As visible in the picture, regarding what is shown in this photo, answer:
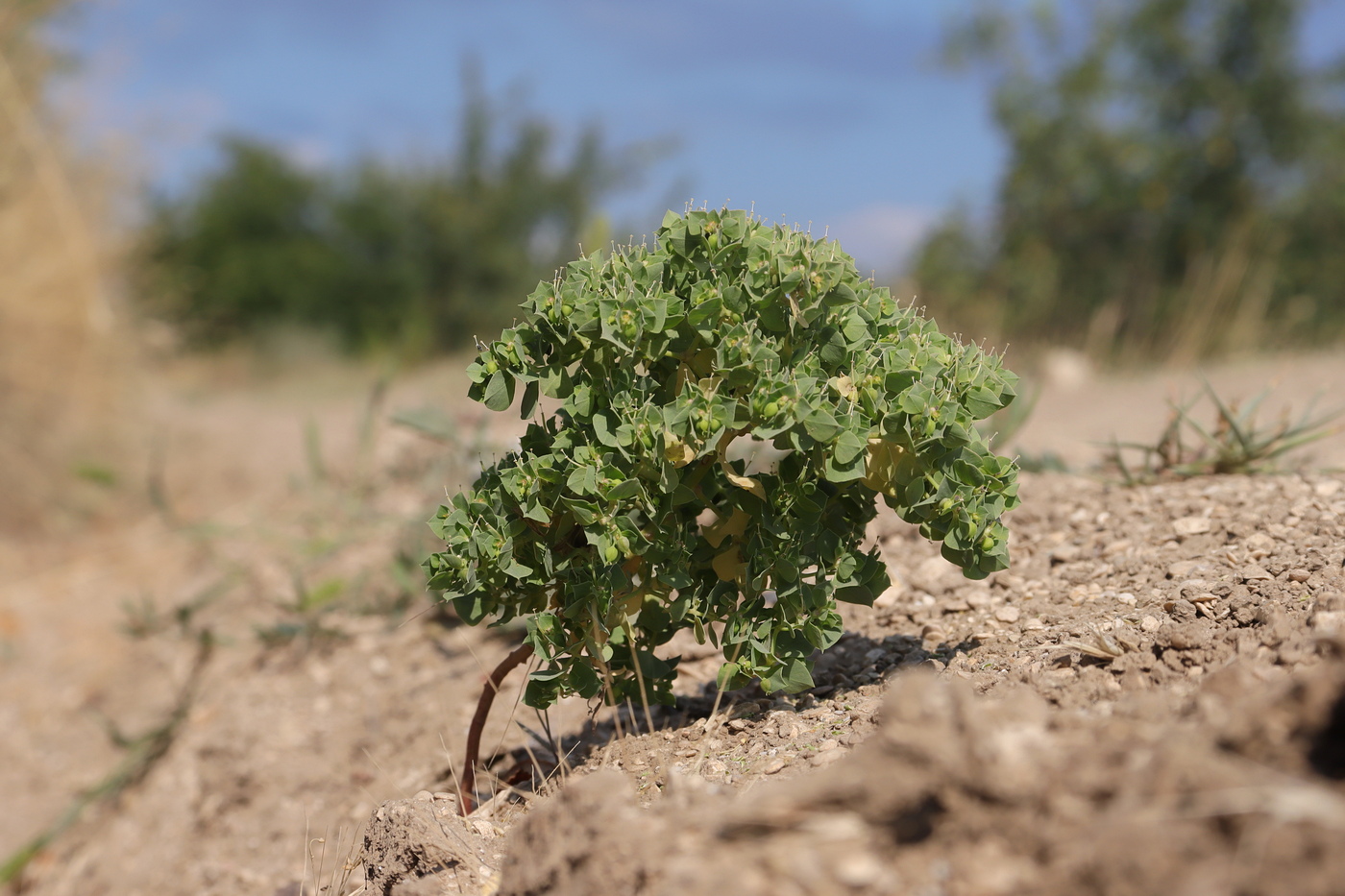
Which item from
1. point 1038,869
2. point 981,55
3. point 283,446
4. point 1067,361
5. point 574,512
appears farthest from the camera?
point 981,55

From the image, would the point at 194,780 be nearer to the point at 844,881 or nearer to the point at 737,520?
the point at 737,520

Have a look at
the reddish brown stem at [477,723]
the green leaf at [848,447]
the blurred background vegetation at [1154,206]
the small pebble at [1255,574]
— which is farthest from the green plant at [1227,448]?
the blurred background vegetation at [1154,206]

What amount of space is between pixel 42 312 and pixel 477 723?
718 centimetres

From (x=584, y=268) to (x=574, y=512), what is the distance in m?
0.47

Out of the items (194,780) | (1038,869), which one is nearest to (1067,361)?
(194,780)

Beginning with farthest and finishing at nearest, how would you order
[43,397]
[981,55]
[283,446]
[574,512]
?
[981,55], [283,446], [43,397], [574,512]

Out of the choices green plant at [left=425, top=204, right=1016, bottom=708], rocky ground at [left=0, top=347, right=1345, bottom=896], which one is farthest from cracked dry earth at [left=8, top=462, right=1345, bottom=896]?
green plant at [left=425, top=204, right=1016, bottom=708]

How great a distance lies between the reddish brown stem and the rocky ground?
0.05 m

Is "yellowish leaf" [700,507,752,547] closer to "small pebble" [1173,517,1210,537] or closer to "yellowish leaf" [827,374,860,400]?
"yellowish leaf" [827,374,860,400]

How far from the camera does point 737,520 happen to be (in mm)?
2098

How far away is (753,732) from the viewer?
216 centimetres

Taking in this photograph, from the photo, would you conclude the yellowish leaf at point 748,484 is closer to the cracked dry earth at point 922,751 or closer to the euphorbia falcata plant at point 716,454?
the euphorbia falcata plant at point 716,454

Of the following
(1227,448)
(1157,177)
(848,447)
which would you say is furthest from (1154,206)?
(848,447)

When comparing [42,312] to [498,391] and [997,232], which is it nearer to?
[498,391]
